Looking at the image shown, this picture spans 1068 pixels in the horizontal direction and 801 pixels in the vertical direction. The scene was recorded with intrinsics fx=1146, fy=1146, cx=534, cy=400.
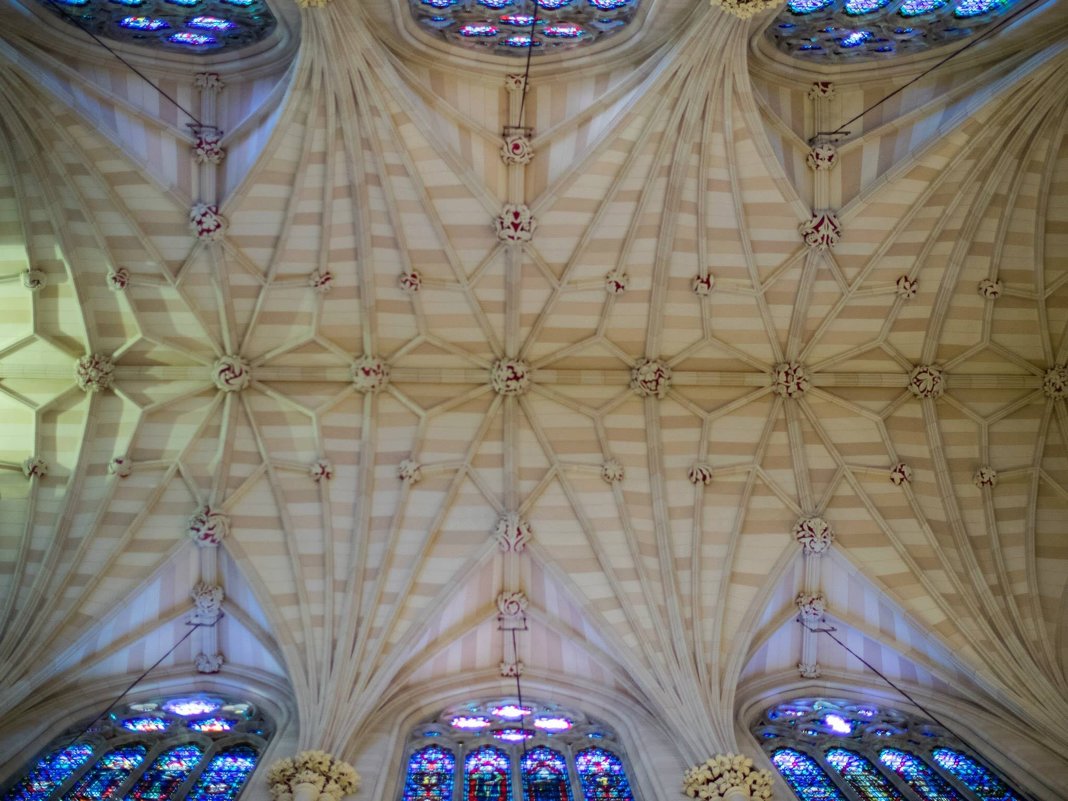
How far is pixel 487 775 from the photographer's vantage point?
60.1ft

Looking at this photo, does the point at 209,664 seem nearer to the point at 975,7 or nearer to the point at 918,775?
the point at 918,775

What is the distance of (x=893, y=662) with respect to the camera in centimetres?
2144

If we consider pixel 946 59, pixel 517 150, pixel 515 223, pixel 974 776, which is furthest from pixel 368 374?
pixel 974 776

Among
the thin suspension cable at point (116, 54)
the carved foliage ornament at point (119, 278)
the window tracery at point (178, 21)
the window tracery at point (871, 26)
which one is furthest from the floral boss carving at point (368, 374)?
the window tracery at point (871, 26)

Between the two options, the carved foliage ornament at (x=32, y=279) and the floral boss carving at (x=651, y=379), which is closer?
the carved foliage ornament at (x=32, y=279)

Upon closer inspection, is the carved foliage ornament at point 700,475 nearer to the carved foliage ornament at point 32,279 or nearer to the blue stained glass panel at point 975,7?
the blue stained glass panel at point 975,7

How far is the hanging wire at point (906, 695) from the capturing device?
1925 cm

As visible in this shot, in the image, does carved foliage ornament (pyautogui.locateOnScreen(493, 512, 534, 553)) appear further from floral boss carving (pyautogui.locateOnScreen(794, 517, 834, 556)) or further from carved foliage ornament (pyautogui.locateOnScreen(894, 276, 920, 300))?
carved foliage ornament (pyautogui.locateOnScreen(894, 276, 920, 300))

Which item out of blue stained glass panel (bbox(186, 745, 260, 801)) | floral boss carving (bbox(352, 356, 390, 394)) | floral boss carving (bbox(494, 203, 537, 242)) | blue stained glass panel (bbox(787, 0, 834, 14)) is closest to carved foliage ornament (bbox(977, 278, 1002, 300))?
blue stained glass panel (bbox(787, 0, 834, 14))

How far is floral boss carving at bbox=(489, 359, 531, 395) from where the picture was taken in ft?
74.8

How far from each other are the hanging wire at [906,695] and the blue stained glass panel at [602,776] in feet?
16.7

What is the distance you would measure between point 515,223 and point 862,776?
1132 cm

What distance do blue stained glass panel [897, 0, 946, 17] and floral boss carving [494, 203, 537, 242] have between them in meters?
7.41

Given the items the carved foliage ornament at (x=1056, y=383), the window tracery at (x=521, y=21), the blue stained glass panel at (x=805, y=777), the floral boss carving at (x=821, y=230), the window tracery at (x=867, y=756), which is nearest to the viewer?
the blue stained glass panel at (x=805, y=777)
